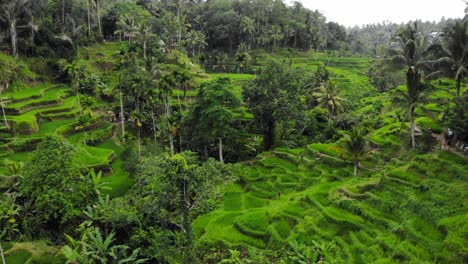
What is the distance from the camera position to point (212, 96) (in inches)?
1491

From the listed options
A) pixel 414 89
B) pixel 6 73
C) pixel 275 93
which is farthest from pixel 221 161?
pixel 6 73

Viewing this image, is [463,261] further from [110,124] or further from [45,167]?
[110,124]

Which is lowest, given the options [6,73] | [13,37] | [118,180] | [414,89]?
[118,180]

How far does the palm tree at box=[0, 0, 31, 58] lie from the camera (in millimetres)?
48375

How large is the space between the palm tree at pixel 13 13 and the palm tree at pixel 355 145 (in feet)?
153

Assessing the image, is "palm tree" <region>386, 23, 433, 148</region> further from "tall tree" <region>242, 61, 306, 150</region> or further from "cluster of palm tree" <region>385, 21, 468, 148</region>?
"tall tree" <region>242, 61, 306, 150</region>

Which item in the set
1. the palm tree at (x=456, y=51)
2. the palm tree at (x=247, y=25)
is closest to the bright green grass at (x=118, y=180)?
the palm tree at (x=456, y=51)

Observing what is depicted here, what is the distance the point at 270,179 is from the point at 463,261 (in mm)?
18507

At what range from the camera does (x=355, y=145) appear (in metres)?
27.7

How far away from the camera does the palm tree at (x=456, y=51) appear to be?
29.6m

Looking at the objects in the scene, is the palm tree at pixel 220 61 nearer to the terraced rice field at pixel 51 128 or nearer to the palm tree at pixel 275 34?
the palm tree at pixel 275 34

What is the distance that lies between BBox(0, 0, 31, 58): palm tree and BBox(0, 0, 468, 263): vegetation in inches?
7.6

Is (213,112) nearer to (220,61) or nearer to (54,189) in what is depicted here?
(54,189)

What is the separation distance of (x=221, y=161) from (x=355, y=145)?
46.6 ft
